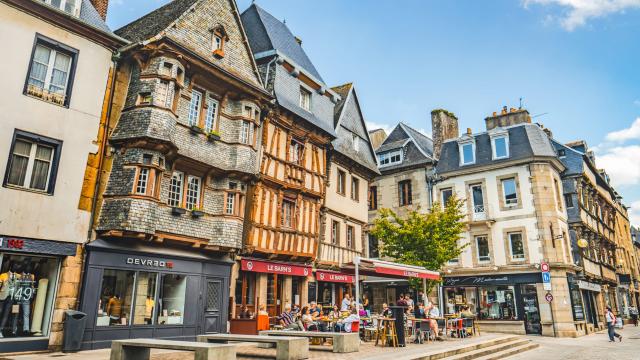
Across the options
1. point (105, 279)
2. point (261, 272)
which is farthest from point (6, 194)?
point (261, 272)

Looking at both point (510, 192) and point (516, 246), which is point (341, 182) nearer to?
Result: point (510, 192)

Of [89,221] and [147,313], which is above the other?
[89,221]

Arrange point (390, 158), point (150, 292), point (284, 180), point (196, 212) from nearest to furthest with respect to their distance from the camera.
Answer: point (150, 292) → point (196, 212) → point (284, 180) → point (390, 158)

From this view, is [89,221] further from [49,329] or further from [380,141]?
[380,141]

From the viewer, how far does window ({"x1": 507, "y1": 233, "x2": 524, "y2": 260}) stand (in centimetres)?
2423

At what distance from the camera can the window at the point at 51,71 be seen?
11.0 meters

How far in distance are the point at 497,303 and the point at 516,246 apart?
3.37 m

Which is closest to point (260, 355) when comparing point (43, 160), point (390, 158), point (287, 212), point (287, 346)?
point (287, 346)

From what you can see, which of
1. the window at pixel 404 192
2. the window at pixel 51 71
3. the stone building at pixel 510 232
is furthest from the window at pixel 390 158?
the window at pixel 51 71

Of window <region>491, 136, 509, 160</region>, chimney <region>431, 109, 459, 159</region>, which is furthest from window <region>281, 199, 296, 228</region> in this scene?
window <region>491, 136, 509, 160</region>

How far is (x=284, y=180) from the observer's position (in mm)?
16781

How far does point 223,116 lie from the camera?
1499 centimetres

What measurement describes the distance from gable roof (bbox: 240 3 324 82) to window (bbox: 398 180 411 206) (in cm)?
1045

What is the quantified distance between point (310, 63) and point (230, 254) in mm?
11082
